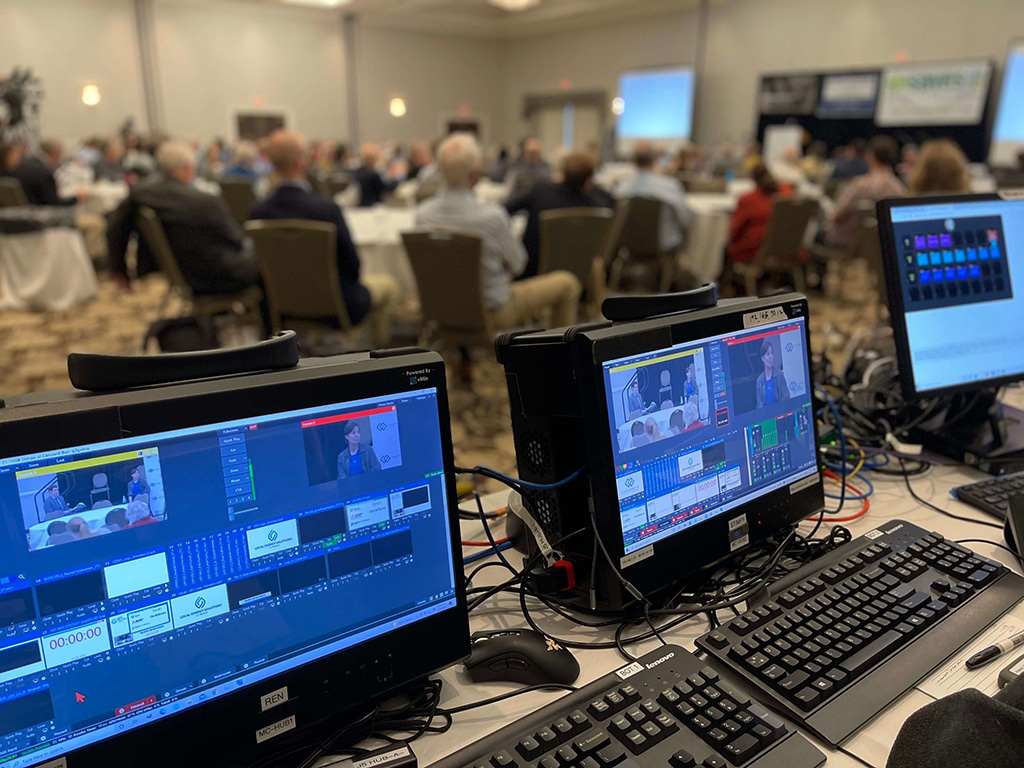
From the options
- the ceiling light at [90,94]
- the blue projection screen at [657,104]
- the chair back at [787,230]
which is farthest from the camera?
the blue projection screen at [657,104]

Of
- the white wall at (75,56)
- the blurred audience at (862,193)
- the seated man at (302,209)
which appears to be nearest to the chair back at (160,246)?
the seated man at (302,209)

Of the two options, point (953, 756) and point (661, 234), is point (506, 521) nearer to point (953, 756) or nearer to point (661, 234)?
point (953, 756)

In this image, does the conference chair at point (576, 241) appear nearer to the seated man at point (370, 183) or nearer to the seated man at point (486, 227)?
the seated man at point (486, 227)

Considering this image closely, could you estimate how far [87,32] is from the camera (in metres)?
10.7

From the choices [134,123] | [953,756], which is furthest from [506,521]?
[134,123]

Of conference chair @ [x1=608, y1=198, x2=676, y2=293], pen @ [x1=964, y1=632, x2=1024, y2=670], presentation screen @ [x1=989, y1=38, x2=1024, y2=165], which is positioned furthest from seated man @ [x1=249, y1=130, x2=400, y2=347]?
presentation screen @ [x1=989, y1=38, x2=1024, y2=165]

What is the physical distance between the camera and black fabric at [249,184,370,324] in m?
3.41

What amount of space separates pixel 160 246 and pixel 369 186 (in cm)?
357

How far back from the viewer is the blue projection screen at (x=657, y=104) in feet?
39.1

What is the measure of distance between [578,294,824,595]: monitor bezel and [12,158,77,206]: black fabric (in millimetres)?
7074

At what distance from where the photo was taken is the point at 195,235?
359 centimetres

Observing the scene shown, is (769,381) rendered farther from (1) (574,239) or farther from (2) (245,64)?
(2) (245,64)

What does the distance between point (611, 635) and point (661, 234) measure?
4.42m

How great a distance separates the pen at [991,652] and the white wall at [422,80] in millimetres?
14556
